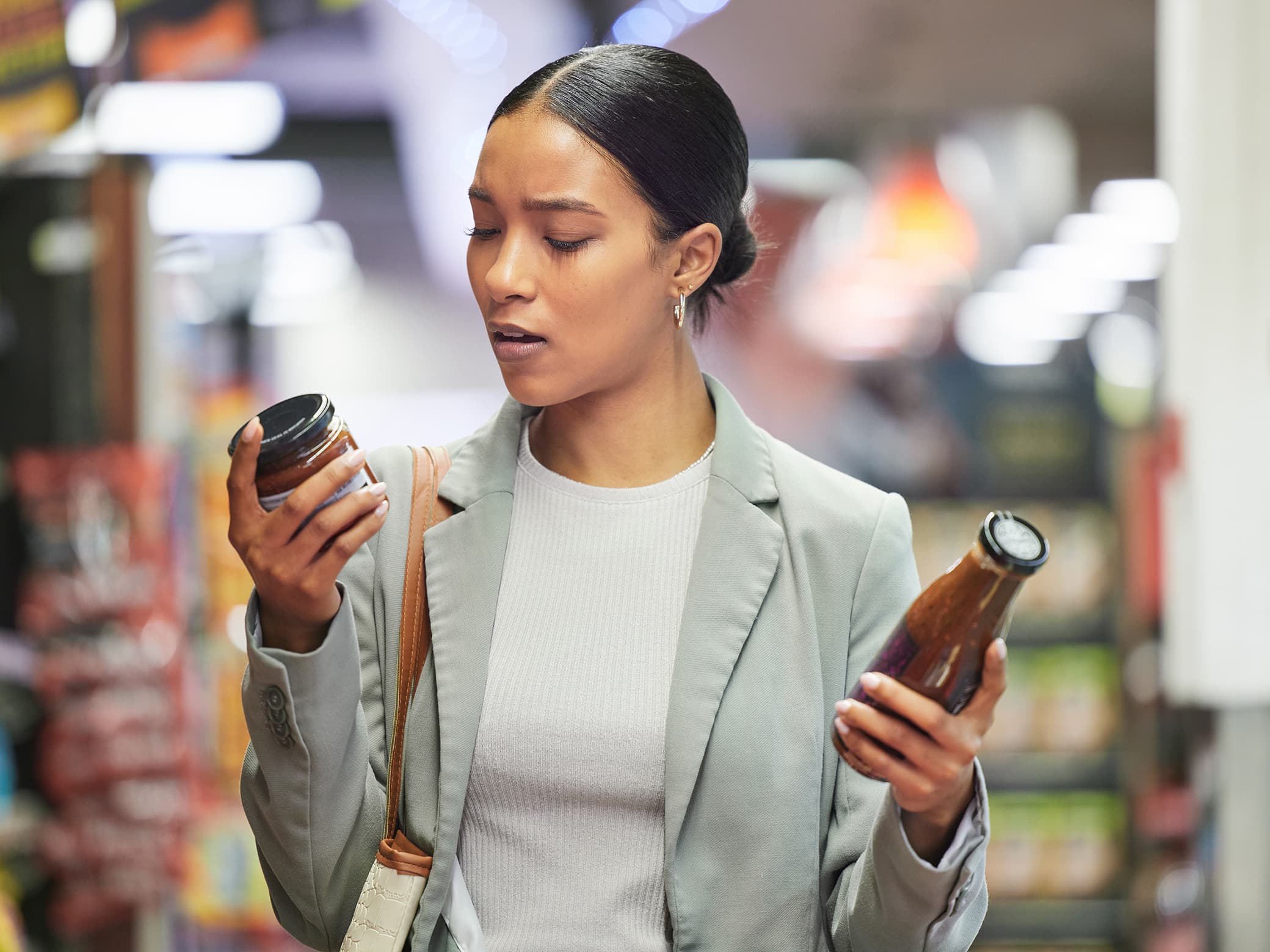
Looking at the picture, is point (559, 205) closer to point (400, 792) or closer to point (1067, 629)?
point (400, 792)

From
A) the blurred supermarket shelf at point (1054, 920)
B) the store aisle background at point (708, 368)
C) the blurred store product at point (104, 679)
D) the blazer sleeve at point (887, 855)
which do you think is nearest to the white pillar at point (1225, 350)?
the store aisle background at point (708, 368)

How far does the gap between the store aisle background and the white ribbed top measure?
2169mm

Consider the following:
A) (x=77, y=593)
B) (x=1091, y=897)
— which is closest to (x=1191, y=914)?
(x=1091, y=897)

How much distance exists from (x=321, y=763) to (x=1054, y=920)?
423cm

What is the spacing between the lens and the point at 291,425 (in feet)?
4.58

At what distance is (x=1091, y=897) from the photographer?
16.8ft

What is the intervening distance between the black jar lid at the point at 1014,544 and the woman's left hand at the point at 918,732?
0.08 metres

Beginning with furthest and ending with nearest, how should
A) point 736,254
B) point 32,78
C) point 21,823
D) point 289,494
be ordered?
point 21,823, point 32,78, point 736,254, point 289,494

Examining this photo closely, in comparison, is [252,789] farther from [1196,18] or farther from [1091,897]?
[1091,897]

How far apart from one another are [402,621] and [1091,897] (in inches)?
165

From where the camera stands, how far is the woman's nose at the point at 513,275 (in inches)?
61.1

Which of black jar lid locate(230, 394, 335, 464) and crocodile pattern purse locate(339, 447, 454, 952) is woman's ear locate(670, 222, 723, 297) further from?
black jar lid locate(230, 394, 335, 464)

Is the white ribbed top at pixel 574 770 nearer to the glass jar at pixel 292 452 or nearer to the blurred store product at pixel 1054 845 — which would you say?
the glass jar at pixel 292 452

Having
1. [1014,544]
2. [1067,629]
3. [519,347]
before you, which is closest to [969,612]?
[1014,544]
